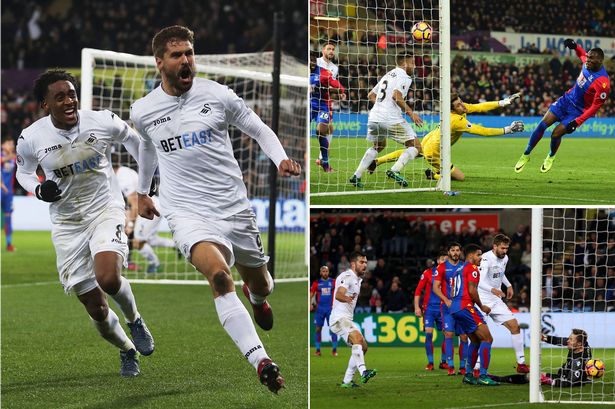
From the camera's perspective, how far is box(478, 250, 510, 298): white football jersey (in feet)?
33.4

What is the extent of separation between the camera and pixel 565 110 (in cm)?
1095

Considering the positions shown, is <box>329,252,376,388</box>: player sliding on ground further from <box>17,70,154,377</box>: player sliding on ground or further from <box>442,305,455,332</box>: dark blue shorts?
<box>17,70,154,377</box>: player sliding on ground

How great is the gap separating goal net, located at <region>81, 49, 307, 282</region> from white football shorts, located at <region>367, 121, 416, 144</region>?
13.2 feet

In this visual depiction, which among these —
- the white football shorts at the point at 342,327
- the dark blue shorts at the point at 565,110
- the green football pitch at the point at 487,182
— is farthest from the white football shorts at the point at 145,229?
the dark blue shorts at the point at 565,110

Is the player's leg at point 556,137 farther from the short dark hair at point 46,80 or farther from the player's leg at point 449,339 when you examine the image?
the short dark hair at point 46,80

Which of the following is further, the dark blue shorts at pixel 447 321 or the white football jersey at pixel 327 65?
the white football jersey at pixel 327 65

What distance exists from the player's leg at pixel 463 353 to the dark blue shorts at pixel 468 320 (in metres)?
0.30

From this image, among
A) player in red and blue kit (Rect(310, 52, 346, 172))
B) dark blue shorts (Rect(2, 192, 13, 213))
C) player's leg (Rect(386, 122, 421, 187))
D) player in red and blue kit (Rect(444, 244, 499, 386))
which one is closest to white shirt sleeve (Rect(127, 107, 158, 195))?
player's leg (Rect(386, 122, 421, 187))

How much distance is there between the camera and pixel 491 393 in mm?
Result: 8508

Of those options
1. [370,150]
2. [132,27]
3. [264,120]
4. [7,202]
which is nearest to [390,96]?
[370,150]

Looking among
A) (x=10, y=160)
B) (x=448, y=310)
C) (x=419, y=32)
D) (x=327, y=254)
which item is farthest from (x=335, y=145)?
(x=10, y=160)

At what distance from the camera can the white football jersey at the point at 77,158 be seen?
720 cm

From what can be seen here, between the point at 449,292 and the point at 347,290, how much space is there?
58.9 inches

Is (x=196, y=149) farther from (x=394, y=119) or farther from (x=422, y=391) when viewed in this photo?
(x=394, y=119)
